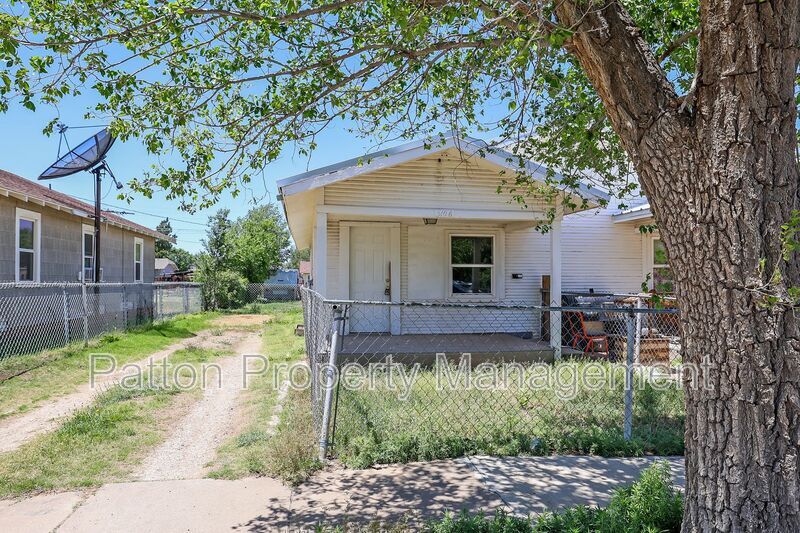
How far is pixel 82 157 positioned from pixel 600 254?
47.1 ft

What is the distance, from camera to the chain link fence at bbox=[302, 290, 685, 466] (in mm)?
4680

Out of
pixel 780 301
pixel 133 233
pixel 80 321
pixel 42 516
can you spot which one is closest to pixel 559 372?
pixel 780 301

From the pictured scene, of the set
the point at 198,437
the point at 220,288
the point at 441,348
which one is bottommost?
the point at 198,437

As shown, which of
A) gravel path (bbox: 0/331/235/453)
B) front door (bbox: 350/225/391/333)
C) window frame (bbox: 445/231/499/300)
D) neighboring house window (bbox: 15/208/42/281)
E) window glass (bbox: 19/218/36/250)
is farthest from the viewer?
window glass (bbox: 19/218/36/250)

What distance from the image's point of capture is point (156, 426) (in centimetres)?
574

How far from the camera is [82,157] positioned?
13680 millimetres

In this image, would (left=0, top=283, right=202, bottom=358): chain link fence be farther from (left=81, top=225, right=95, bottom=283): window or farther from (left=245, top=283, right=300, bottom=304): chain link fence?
(left=245, top=283, right=300, bottom=304): chain link fence

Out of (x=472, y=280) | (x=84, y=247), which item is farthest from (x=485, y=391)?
(x=84, y=247)

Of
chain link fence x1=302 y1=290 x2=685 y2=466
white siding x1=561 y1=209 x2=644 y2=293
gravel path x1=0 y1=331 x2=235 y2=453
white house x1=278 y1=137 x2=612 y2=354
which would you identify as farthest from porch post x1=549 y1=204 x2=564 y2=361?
gravel path x1=0 y1=331 x2=235 y2=453

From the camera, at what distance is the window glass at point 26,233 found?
11.9m

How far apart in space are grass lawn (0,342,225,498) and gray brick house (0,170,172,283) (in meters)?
6.73

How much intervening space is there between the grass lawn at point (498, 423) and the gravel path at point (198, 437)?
4.33ft

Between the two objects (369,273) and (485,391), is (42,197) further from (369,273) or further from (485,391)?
(485,391)

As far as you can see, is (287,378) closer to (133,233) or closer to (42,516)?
(42,516)
